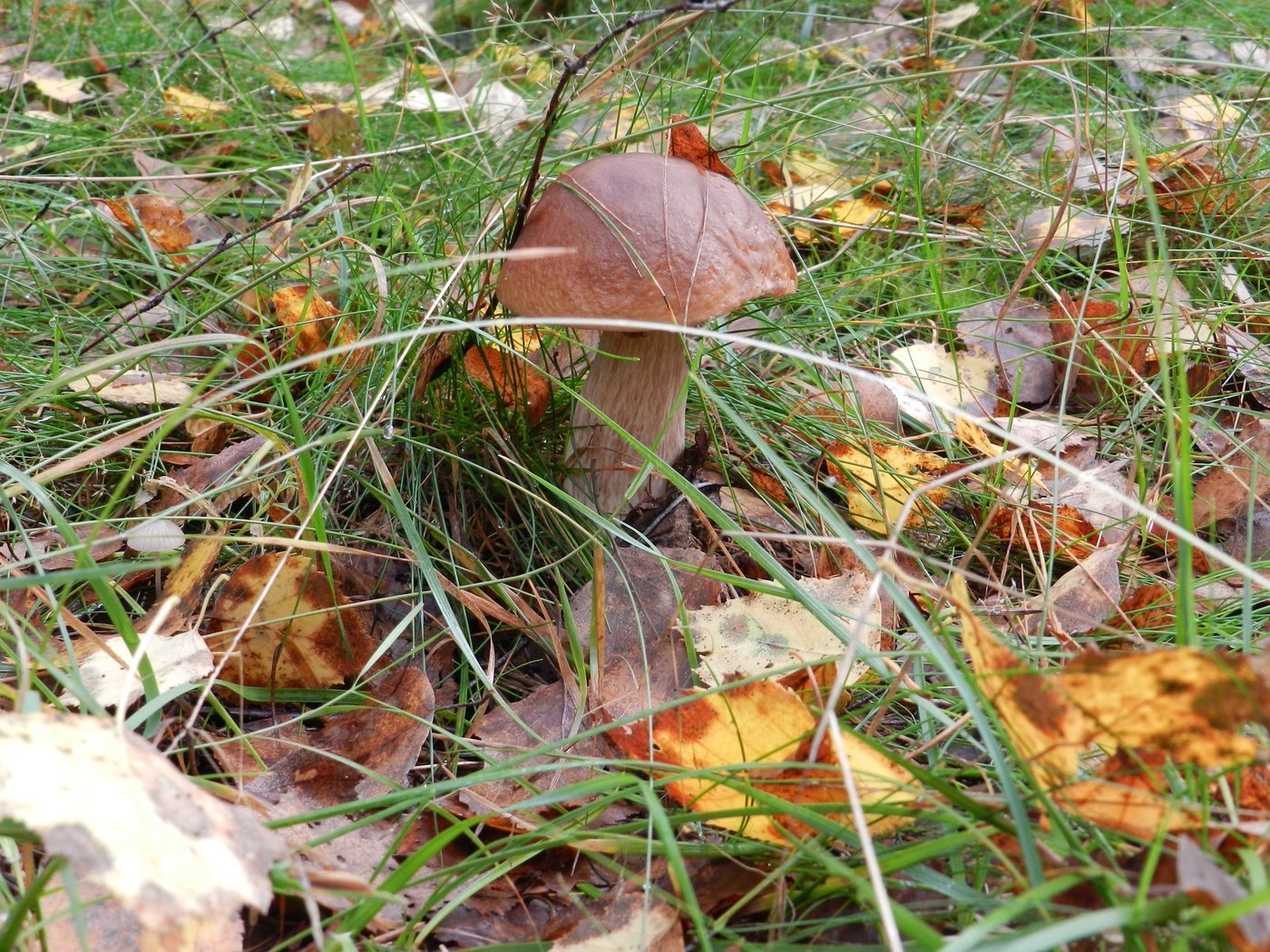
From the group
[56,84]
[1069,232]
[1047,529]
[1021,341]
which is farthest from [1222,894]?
[56,84]

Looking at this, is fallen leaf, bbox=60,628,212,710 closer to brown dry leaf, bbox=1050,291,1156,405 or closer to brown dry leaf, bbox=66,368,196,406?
brown dry leaf, bbox=66,368,196,406

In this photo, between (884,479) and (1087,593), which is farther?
(884,479)

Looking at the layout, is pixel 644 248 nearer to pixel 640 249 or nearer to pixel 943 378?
pixel 640 249

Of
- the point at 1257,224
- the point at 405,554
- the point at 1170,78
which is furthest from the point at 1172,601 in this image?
the point at 1170,78

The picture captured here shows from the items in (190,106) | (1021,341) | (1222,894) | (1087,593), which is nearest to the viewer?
(1222,894)

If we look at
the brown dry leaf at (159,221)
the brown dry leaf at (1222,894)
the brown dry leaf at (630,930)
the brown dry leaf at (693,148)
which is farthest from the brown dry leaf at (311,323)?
the brown dry leaf at (1222,894)

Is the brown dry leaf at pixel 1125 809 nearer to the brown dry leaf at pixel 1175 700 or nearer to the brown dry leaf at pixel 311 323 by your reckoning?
the brown dry leaf at pixel 1175 700

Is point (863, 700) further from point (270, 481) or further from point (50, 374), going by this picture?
point (50, 374)
